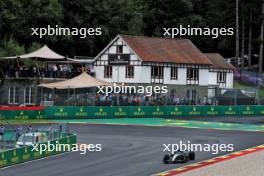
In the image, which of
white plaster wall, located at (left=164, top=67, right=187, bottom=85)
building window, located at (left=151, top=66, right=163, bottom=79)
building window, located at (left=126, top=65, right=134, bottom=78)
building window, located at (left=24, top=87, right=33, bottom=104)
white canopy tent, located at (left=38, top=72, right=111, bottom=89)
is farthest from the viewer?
white plaster wall, located at (left=164, top=67, right=187, bottom=85)

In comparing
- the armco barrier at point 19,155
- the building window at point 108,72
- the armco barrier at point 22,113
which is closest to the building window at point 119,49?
the building window at point 108,72

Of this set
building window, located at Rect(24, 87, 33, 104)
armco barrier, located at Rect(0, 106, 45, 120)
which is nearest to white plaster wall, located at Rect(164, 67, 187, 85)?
building window, located at Rect(24, 87, 33, 104)

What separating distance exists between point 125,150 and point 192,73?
3469cm

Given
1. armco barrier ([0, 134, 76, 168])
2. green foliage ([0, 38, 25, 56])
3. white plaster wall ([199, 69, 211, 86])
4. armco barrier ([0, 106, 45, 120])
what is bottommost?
armco barrier ([0, 134, 76, 168])

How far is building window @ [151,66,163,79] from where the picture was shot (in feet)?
216

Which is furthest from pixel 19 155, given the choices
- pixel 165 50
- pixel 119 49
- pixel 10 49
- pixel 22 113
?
pixel 165 50

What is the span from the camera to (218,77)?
7369 centimetres

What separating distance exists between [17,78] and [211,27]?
35831mm

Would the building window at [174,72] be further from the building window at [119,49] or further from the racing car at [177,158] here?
the racing car at [177,158]

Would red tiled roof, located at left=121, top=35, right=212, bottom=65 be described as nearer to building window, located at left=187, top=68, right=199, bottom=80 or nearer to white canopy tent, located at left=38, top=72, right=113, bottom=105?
building window, located at left=187, top=68, right=199, bottom=80

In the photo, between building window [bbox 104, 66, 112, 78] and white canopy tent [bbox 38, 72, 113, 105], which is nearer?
white canopy tent [bbox 38, 72, 113, 105]

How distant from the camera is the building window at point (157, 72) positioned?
65.9 metres

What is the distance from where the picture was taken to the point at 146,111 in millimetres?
54156

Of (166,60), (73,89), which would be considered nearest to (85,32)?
(166,60)
